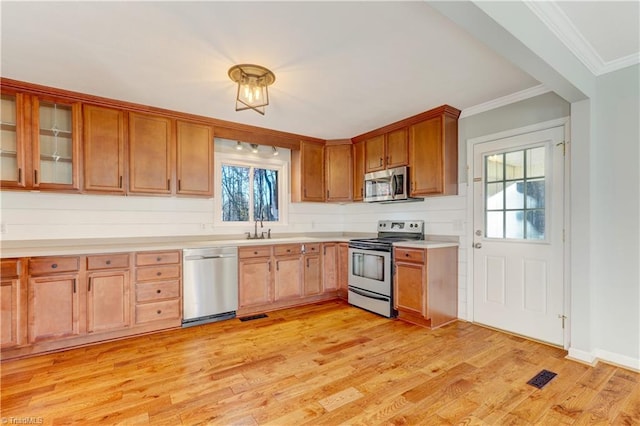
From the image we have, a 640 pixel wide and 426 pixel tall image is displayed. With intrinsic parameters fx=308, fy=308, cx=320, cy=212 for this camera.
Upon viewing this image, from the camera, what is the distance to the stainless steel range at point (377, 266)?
369 cm

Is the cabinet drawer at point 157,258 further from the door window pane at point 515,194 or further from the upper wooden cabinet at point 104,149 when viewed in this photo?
the door window pane at point 515,194

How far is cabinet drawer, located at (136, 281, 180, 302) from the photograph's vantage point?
123 inches

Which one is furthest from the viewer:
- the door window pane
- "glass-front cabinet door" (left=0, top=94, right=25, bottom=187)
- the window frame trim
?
the window frame trim

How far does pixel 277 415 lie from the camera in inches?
73.4

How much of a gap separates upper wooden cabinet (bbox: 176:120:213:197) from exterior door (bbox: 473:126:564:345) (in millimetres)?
3121

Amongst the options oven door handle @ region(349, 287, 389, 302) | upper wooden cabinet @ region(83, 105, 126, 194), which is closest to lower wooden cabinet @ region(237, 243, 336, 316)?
oven door handle @ region(349, 287, 389, 302)

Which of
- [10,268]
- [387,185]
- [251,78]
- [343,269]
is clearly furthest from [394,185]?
[10,268]

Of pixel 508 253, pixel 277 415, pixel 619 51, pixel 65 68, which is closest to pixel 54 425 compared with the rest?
pixel 277 415

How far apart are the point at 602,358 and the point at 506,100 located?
8.09 ft

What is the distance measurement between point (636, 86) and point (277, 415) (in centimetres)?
354

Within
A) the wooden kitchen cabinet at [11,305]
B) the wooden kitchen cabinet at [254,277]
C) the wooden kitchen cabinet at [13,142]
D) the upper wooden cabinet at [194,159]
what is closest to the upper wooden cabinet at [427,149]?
the wooden kitchen cabinet at [254,277]

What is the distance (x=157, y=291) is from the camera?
322 cm

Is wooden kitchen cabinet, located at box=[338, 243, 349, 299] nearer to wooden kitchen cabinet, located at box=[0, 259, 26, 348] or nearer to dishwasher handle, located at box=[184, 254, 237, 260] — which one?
dishwasher handle, located at box=[184, 254, 237, 260]

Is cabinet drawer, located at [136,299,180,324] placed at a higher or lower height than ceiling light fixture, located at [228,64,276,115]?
lower
